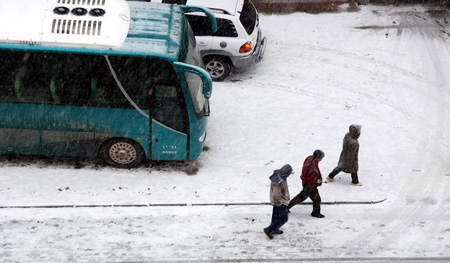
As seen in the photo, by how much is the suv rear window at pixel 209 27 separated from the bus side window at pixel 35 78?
5.30 metres

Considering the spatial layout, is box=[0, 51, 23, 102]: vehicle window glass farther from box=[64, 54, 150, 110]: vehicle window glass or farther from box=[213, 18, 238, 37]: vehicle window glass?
box=[213, 18, 238, 37]: vehicle window glass

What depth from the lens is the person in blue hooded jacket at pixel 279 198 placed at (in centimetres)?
977

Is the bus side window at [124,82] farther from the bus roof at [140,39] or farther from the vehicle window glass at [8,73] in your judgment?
the vehicle window glass at [8,73]

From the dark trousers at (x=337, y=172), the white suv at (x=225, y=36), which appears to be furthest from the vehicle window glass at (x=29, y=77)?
the dark trousers at (x=337, y=172)

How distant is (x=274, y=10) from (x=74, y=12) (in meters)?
9.96

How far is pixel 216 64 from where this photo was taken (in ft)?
52.7

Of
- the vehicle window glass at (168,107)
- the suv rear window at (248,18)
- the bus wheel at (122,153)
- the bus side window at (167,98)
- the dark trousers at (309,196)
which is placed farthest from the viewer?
the suv rear window at (248,18)

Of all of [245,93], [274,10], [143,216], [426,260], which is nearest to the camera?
[426,260]

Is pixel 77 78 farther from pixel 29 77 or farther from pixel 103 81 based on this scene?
pixel 29 77

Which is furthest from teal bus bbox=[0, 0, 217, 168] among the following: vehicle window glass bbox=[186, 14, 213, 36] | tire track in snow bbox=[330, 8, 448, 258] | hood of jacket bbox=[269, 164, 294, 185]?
tire track in snow bbox=[330, 8, 448, 258]

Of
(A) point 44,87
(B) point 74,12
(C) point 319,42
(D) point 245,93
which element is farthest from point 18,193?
(C) point 319,42

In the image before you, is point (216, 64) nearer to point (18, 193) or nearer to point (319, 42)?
point (319, 42)

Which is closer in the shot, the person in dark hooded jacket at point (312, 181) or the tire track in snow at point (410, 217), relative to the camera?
the tire track in snow at point (410, 217)

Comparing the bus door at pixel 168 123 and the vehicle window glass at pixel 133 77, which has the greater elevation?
the vehicle window glass at pixel 133 77
